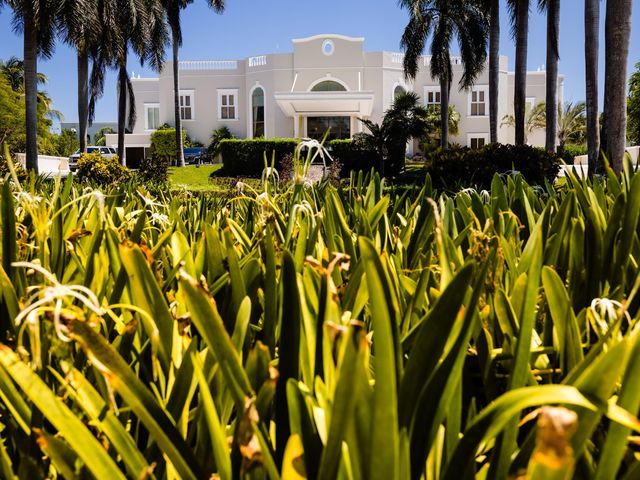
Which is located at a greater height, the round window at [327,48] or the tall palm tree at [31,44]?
the round window at [327,48]

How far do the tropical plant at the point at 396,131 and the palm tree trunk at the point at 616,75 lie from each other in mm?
12291

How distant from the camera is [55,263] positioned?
1146 mm

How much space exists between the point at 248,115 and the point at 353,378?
4368cm

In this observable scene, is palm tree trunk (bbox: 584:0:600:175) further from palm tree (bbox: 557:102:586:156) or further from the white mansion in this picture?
palm tree (bbox: 557:102:586:156)

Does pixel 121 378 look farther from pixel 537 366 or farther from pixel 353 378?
pixel 537 366

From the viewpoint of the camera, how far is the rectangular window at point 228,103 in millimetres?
43625

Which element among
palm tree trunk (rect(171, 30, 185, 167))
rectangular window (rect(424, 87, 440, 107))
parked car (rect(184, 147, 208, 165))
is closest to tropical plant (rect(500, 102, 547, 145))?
rectangular window (rect(424, 87, 440, 107))

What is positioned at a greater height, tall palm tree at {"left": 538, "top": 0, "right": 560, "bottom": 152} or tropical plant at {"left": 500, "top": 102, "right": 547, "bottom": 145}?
tropical plant at {"left": 500, "top": 102, "right": 547, "bottom": 145}

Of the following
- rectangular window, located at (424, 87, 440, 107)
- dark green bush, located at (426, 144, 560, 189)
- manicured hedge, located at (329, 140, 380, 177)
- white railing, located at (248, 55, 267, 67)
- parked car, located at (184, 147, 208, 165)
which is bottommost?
dark green bush, located at (426, 144, 560, 189)

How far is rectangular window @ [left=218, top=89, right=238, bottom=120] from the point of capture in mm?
43625

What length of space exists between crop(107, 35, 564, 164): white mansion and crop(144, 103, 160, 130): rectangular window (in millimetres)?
76

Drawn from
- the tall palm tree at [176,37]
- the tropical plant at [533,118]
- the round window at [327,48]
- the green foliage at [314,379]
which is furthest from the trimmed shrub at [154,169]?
the tropical plant at [533,118]

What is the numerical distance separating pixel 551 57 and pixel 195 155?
90.8 ft

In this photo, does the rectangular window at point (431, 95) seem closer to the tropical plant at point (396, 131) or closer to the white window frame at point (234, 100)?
the white window frame at point (234, 100)
